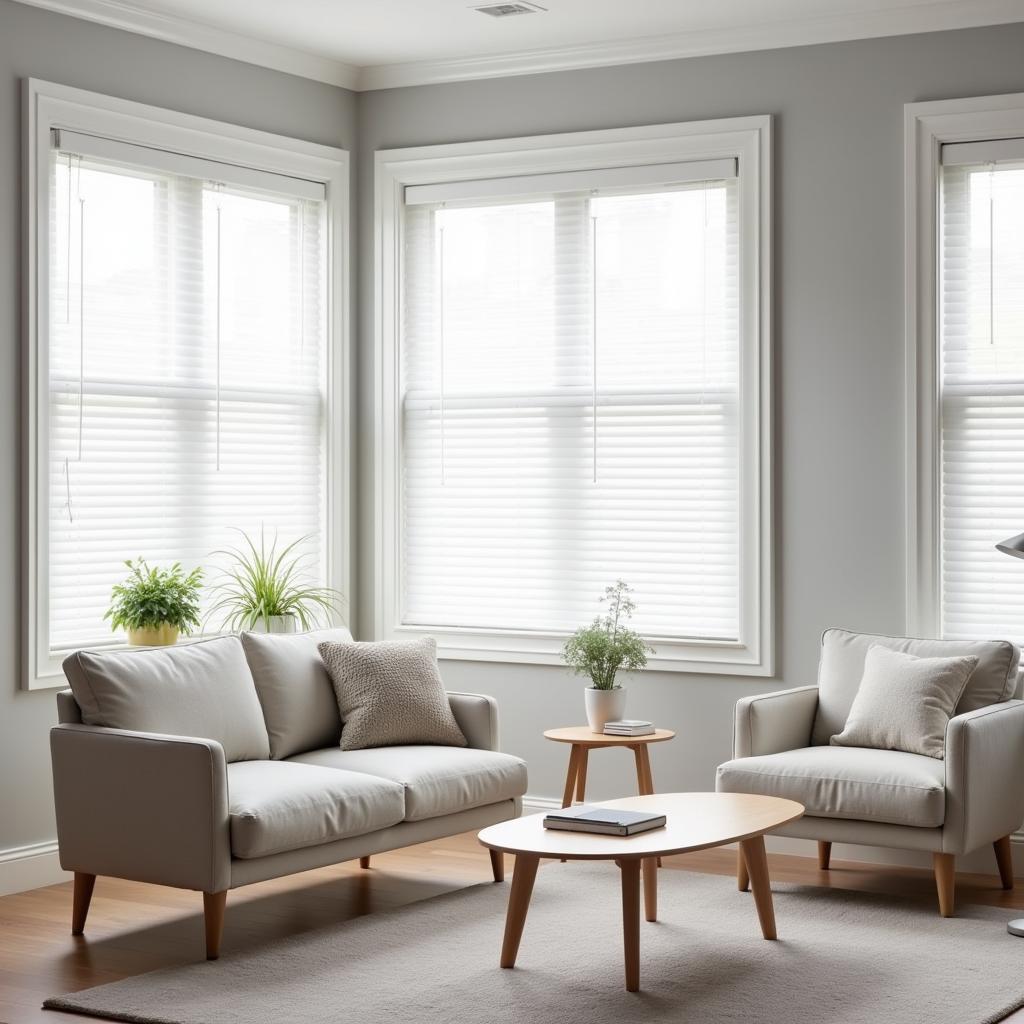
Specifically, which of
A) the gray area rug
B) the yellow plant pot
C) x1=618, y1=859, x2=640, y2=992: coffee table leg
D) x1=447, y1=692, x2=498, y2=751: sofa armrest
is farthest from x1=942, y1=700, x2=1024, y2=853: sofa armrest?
the yellow plant pot

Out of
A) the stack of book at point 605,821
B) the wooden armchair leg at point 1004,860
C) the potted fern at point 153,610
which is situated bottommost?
the wooden armchair leg at point 1004,860

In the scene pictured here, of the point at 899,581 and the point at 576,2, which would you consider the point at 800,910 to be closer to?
the point at 899,581

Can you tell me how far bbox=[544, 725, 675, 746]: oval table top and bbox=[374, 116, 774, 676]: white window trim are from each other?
501 millimetres

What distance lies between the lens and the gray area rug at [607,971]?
148 inches

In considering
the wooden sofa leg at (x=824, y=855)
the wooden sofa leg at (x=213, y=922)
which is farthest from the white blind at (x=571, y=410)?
the wooden sofa leg at (x=213, y=922)

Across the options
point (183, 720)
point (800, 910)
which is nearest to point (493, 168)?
point (183, 720)

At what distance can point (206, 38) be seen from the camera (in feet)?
18.9

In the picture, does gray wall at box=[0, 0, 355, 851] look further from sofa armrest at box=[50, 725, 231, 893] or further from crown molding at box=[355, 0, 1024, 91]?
crown molding at box=[355, 0, 1024, 91]

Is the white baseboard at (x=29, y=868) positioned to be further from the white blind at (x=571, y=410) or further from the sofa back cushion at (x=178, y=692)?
the white blind at (x=571, y=410)

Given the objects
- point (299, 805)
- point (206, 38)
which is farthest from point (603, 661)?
point (206, 38)

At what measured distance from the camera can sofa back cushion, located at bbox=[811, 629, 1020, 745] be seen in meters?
5.08

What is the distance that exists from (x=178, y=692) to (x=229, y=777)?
317 mm

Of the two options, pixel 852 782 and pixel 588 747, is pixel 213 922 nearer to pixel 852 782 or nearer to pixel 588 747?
pixel 588 747

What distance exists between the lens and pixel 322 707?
5215mm
